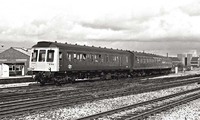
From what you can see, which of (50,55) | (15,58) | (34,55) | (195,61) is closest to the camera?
(50,55)

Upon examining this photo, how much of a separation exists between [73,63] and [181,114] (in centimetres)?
1269

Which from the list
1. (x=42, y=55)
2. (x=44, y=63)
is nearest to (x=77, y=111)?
(x=44, y=63)

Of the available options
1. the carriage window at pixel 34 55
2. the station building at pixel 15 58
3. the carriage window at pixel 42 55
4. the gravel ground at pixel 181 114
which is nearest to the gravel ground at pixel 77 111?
the gravel ground at pixel 181 114

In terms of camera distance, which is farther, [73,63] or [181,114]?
[73,63]

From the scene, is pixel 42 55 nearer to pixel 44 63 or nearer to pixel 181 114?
pixel 44 63

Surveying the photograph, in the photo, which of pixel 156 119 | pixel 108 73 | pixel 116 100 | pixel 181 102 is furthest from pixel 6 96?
pixel 108 73

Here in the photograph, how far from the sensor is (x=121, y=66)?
99.3 ft

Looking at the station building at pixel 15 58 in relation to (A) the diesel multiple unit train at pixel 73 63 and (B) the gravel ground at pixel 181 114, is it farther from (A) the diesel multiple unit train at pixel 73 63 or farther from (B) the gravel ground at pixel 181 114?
(B) the gravel ground at pixel 181 114

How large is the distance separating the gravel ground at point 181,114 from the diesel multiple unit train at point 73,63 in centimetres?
1092

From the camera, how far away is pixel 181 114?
10719 mm

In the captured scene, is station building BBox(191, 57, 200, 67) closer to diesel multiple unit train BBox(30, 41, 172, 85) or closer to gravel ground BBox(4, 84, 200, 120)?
diesel multiple unit train BBox(30, 41, 172, 85)

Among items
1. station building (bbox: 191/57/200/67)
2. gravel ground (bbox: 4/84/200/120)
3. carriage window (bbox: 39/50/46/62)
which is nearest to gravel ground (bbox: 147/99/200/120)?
gravel ground (bbox: 4/84/200/120)

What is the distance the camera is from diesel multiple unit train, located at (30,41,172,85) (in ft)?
66.8

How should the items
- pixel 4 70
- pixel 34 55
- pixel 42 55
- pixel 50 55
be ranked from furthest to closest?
pixel 4 70, pixel 34 55, pixel 42 55, pixel 50 55
